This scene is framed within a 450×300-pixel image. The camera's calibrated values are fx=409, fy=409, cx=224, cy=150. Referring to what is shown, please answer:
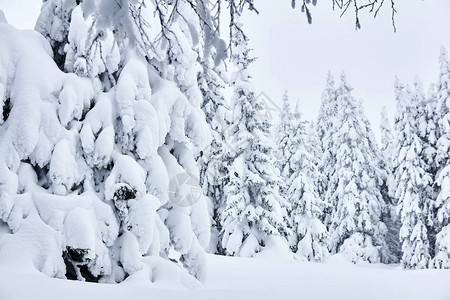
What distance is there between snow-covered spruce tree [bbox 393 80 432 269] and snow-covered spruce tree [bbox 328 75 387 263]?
294cm

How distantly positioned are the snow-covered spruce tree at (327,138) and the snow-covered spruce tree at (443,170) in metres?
7.47

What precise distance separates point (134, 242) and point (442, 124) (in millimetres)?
20935

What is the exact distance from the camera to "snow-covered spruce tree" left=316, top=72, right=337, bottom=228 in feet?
99.1

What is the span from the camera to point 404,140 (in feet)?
82.1

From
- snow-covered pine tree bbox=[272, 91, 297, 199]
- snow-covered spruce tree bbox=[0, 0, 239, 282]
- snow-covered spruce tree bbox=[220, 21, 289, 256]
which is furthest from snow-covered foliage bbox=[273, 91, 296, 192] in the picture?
snow-covered spruce tree bbox=[0, 0, 239, 282]

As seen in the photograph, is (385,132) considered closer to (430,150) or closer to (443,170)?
(430,150)

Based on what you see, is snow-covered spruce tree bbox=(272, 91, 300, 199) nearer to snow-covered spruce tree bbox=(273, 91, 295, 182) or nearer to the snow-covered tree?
snow-covered spruce tree bbox=(273, 91, 295, 182)

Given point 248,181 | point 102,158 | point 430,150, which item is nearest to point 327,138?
point 430,150

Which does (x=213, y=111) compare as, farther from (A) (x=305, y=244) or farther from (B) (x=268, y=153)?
(A) (x=305, y=244)

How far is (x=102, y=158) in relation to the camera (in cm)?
685

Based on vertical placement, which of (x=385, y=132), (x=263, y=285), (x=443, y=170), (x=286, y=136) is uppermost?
(x=385, y=132)

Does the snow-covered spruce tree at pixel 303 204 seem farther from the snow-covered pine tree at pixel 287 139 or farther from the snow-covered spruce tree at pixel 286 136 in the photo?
the snow-covered spruce tree at pixel 286 136

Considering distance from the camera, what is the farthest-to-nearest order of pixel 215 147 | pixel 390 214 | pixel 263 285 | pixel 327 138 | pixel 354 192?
pixel 327 138
pixel 390 214
pixel 354 192
pixel 215 147
pixel 263 285

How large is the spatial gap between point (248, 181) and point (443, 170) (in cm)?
1114
